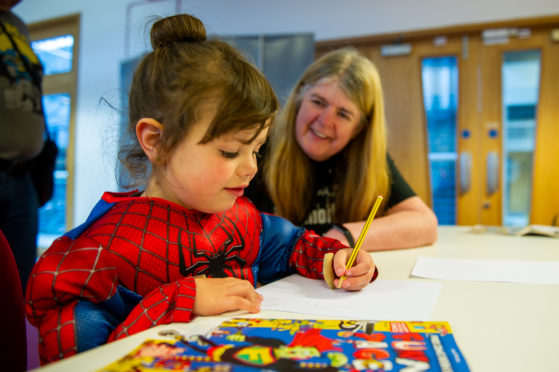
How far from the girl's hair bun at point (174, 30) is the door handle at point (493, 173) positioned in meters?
3.35

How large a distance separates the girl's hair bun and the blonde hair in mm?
692

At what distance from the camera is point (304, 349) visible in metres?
0.46

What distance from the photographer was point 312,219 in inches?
55.8

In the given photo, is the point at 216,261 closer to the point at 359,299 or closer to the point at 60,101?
the point at 359,299

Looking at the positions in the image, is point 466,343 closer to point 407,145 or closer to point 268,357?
point 268,357

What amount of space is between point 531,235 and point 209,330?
4.80ft

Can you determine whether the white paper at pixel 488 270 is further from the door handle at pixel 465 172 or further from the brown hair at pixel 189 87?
the door handle at pixel 465 172

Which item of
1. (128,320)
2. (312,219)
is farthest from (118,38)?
(128,320)

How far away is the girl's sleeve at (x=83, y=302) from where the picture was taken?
19.7 inches

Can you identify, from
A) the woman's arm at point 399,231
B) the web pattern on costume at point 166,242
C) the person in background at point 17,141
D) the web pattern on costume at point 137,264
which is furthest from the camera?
the person in background at point 17,141

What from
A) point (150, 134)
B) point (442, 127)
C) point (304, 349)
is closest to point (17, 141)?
point (150, 134)

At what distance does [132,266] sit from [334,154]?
39.1 inches

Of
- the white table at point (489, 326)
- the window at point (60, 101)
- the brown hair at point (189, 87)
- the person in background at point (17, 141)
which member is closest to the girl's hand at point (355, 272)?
the white table at point (489, 326)

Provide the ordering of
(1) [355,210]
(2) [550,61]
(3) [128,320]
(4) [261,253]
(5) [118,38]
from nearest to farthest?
(3) [128,320], (4) [261,253], (1) [355,210], (2) [550,61], (5) [118,38]
